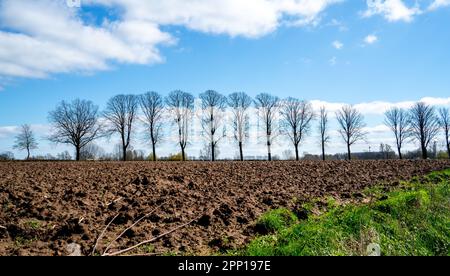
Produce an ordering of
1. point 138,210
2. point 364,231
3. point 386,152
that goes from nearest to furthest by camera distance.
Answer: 1. point 364,231
2. point 138,210
3. point 386,152

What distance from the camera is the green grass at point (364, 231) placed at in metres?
7.06

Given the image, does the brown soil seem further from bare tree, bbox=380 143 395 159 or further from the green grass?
bare tree, bbox=380 143 395 159

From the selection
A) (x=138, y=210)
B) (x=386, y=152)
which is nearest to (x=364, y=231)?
(x=138, y=210)

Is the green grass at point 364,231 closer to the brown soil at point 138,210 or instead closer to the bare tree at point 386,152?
the brown soil at point 138,210

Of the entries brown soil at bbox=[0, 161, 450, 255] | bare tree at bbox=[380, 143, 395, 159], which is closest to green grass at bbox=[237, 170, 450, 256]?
brown soil at bbox=[0, 161, 450, 255]

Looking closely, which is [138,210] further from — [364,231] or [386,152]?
[386,152]

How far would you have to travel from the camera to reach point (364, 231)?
807 cm

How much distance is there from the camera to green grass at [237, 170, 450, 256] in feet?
23.2

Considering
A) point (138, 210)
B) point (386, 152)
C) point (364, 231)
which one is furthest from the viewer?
point (386, 152)

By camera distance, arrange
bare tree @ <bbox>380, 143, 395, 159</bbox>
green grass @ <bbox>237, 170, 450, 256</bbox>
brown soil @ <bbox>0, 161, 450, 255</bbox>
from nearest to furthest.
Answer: green grass @ <bbox>237, 170, 450, 256</bbox>, brown soil @ <bbox>0, 161, 450, 255</bbox>, bare tree @ <bbox>380, 143, 395, 159</bbox>

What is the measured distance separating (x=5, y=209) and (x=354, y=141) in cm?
6966

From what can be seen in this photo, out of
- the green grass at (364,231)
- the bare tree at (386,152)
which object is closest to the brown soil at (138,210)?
the green grass at (364,231)
